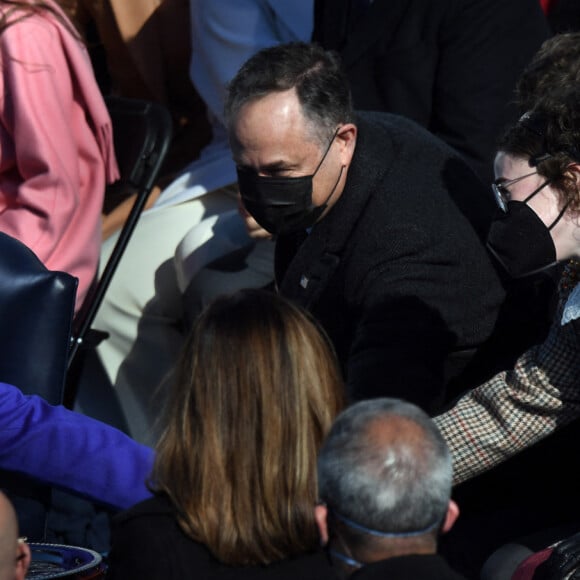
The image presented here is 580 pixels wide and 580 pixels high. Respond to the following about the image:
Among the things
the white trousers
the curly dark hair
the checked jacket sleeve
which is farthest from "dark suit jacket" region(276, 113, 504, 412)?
the white trousers

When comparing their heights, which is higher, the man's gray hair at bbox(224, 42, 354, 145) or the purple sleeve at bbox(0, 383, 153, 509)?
the man's gray hair at bbox(224, 42, 354, 145)

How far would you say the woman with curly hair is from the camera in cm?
343

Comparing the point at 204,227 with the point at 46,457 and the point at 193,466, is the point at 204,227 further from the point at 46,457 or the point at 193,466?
the point at 193,466

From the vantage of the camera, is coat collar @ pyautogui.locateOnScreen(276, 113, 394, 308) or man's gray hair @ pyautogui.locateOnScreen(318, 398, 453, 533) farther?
coat collar @ pyautogui.locateOnScreen(276, 113, 394, 308)

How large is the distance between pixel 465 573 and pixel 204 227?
1577mm

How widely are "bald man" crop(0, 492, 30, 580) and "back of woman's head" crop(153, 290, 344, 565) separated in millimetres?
280

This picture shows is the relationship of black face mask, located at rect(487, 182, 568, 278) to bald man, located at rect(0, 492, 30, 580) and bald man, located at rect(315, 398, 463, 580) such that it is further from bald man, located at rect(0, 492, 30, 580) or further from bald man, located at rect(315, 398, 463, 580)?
bald man, located at rect(0, 492, 30, 580)

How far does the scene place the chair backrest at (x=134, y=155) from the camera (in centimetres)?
358

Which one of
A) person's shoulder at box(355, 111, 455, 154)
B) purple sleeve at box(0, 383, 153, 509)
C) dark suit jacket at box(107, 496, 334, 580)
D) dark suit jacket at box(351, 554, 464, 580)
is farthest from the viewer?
person's shoulder at box(355, 111, 455, 154)

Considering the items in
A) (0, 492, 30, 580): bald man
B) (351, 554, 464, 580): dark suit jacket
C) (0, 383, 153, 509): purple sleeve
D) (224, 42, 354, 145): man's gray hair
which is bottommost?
(0, 383, 153, 509): purple sleeve

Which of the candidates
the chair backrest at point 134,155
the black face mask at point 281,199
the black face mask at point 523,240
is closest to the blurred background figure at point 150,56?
the chair backrest at point 134,155

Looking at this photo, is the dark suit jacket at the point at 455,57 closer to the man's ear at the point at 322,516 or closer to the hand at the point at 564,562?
the hand at the point at 564,562

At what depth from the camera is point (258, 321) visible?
6.66 ft

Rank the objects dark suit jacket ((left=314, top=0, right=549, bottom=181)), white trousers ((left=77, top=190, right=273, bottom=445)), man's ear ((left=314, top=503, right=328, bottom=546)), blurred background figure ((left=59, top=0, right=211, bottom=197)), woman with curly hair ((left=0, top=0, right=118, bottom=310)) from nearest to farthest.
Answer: man's ear ((left=314, top=503, right=328, bottom=546)) < woman with curly hair ((left=0, top=0, right=118, bottom=310)) < dark suit jacket ((left=314, top=0, right=549, bottom=181)) < white trousers ((left=77, top=190, right=273, bottom=445)) < blurred background figure ((left=59, top=0, right=211, bottom=197))
